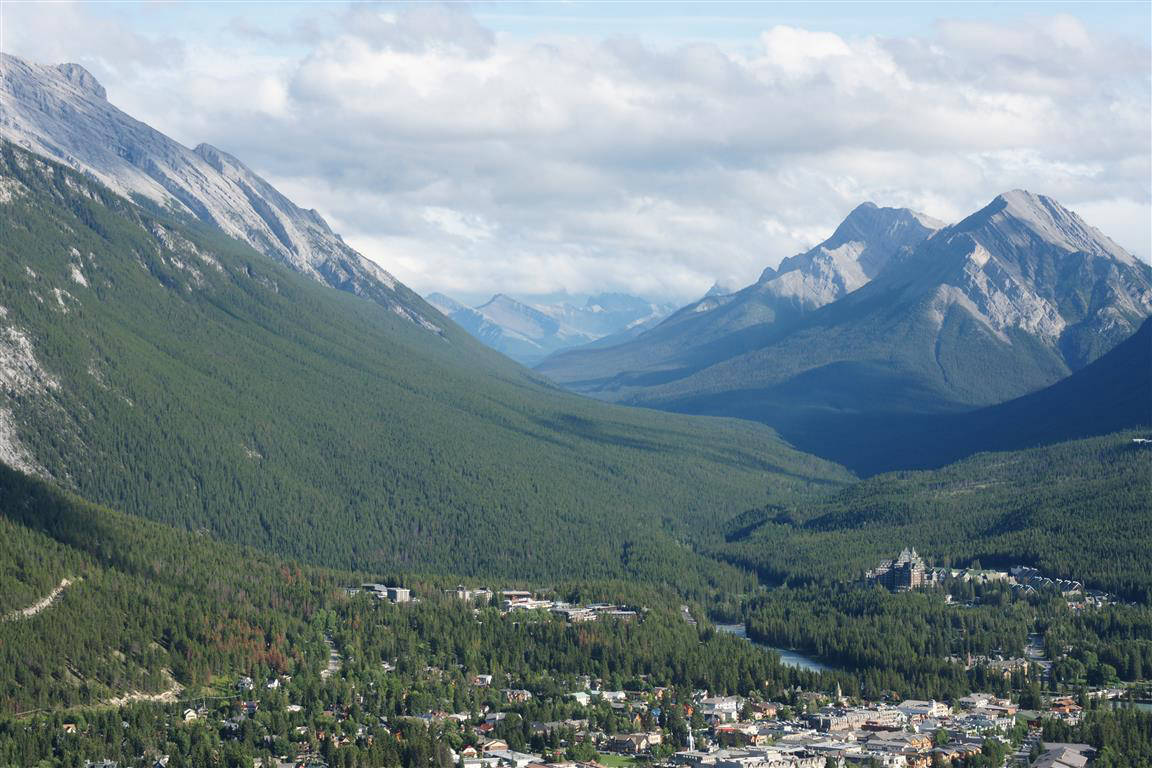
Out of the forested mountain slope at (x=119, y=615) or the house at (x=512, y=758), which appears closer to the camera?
the house at (x=512, y=758)

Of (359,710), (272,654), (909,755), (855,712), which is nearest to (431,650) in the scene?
(272,654)

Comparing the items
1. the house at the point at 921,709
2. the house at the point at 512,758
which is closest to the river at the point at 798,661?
the house at the point at 921,709

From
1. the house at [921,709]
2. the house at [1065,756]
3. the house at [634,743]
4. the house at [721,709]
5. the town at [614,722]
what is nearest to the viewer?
the house at [1065,756]

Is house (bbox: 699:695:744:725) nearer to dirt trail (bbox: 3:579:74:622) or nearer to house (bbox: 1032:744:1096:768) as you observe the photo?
house (bbox: 1032:744:1096:768)

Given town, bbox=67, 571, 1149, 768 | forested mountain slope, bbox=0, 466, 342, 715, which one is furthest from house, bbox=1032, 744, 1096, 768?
forested mountain slope, bbox=0, 466, 342, 715

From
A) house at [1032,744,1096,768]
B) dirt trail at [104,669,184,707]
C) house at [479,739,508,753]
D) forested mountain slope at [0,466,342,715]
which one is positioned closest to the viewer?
house at [1032,744,1096,768]

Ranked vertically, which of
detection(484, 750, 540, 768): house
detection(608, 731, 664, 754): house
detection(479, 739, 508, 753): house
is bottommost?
detection(484, 750, 540, 768): house

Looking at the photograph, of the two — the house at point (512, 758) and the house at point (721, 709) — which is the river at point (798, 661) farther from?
the house at point (512, 758)

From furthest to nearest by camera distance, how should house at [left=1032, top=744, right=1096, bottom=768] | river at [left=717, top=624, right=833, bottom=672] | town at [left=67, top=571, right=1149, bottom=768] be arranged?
river at [left=717, top=624, right=833, bottom=672] < town at [left=67, top=571, right=1149, bottom=768] < house at [left=1032, top=744, right=1096, bottom=768]

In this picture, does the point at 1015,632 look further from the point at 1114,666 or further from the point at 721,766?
the point at 721,766

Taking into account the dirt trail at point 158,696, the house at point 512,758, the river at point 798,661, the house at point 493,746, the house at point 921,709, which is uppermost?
the river at point 798,661

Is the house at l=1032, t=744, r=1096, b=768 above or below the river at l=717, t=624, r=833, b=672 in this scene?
below
